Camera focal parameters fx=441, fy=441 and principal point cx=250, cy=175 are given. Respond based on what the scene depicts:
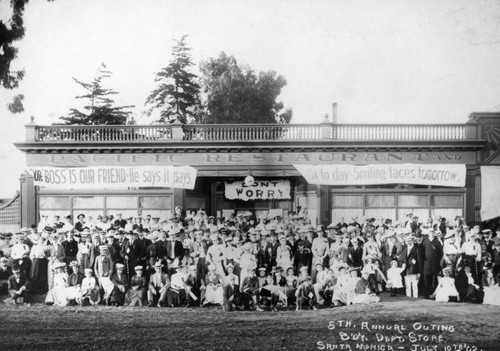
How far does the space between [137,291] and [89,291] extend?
0.73m

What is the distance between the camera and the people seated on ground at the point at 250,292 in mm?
6387

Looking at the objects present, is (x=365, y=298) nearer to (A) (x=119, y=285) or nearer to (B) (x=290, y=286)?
(B) (x=290, y=286)

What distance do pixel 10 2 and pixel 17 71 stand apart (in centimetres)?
100

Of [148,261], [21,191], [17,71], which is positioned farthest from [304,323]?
[17,71]

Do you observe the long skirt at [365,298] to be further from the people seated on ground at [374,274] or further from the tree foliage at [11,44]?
the tree foliage at [11,44]

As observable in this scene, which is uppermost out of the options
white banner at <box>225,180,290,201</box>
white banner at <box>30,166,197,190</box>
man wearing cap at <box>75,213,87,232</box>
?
white banner at <box>30,166,197,190</box>

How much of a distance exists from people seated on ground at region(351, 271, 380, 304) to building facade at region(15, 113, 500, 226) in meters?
1.45

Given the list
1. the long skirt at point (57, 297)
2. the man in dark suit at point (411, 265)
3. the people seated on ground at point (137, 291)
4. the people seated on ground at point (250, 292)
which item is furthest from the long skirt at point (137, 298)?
the man in dark suit at point (411, 265)

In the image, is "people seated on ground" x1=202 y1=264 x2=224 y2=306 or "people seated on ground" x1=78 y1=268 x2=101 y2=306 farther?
"people seated on ground" x1=78 y1=268 x2=101 y2=306

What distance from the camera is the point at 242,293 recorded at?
21.1 ft

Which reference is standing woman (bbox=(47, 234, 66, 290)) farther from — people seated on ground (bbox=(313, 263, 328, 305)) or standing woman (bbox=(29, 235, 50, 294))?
people seated on ground (bbox=(313, 263, 328, 305))

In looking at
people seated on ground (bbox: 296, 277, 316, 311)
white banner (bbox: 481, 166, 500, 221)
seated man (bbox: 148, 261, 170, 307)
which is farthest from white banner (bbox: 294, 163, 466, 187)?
seated man (bbox: 148, 261, 170, 307)

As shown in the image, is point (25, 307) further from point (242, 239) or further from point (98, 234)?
point (242, 239)

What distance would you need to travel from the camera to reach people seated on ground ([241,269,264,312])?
6.39 metres
